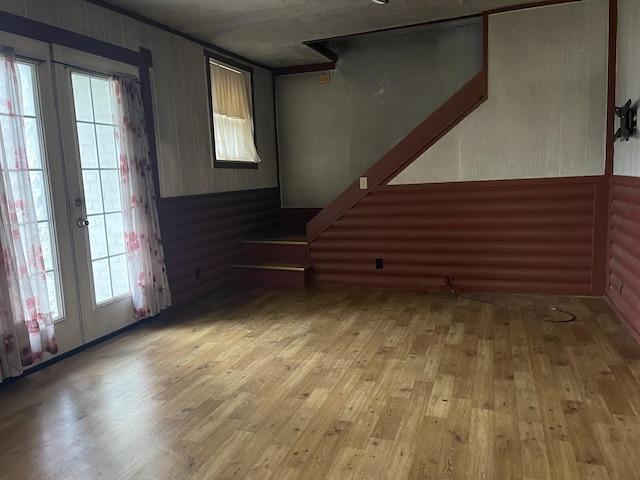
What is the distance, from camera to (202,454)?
217 cm

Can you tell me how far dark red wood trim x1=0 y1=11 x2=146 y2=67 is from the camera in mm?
3045

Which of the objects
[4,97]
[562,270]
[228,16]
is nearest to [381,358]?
[562,270]

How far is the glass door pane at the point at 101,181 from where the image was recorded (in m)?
A: 3.62

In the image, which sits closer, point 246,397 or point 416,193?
point 246,397

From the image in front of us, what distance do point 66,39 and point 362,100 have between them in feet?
12.0

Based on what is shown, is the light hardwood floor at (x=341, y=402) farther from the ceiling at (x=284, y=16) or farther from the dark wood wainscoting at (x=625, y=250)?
the ceiling at (x=284, y=16)

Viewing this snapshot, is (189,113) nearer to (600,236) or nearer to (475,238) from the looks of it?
(475,238)

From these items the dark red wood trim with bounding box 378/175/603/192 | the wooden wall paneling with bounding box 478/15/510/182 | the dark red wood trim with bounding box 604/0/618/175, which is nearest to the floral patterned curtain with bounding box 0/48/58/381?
the dark red wood trim with bounding box 378/175/603/192

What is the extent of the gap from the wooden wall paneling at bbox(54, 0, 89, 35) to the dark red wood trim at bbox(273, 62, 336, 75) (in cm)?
317

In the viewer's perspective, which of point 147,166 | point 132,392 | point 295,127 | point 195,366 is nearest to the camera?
point 132,392

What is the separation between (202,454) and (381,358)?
57.6 inches

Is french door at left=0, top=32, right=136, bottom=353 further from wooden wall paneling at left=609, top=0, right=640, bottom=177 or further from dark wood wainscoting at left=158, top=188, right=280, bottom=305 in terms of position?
wooden wall paneling at left=609, top=0, right=640, bottom=177

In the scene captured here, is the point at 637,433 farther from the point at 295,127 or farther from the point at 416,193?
the point at 295,127

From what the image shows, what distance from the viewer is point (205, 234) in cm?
511
